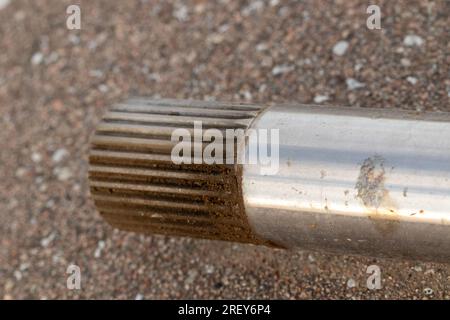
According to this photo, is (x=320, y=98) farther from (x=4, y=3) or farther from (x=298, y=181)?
(x=4, y=3)

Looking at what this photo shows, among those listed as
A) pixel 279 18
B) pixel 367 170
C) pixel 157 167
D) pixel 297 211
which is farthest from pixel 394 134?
pixel 279 18

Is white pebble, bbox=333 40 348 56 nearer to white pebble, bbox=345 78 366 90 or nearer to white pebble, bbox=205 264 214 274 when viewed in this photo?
white pebble, bbox=345 78 366 90

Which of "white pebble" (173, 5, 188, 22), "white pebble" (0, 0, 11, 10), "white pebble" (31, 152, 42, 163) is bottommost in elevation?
"white pebble" (31, 152, 42, 163)

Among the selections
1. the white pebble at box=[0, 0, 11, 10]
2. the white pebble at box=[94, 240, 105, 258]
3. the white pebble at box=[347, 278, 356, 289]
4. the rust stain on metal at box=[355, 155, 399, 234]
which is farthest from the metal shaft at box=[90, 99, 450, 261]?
the white pebble at box=[0, 0, 11, 10]

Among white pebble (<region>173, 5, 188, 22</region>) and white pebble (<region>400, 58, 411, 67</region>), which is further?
white pebble (<region>173, 5, 188, 22</region>)

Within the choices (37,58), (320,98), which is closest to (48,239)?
(37,58)

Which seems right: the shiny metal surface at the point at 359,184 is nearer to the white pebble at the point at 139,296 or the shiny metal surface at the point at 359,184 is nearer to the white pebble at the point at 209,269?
the white pebble at the point at 209,269

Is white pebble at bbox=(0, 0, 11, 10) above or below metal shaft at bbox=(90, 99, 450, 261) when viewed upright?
above

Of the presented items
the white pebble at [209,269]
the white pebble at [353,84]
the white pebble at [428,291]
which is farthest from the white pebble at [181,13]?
the white pebble at [428,291]

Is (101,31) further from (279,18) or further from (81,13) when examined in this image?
(279,18)
